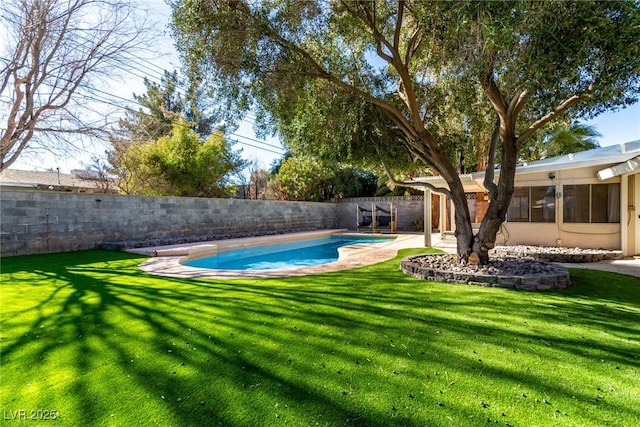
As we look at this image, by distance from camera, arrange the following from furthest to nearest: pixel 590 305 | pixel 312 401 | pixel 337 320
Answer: pixel 590 305
pixel 337 320
pixel 312 401

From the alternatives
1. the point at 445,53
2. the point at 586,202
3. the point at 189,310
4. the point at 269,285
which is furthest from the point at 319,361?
the point at 586,202

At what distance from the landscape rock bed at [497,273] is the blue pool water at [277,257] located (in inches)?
192

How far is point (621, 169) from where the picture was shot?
898 centimetres

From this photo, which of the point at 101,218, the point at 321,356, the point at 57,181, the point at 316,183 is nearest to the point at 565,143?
the point at 316,183

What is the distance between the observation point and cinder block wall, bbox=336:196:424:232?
23.1m

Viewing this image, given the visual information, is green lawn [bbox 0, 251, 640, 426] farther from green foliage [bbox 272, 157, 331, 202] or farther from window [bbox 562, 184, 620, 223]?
green foliage [bbox 272, 157, 331, 202]

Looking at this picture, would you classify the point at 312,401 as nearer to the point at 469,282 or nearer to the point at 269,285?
the point at 269,285

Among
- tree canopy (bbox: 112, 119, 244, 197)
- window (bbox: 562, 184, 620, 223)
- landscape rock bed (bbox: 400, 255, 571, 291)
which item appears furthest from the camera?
tree canopy (bbox: 112, 119, 244, 197)

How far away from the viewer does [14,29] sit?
890 cm

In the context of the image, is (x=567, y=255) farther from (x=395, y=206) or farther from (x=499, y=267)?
(x=395, y=206)

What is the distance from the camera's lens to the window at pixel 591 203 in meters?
10.1

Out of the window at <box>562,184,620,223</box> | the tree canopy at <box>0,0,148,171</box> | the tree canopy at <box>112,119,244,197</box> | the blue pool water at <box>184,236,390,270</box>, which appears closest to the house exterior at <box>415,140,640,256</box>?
the window at <box>562,184,620,223</box>

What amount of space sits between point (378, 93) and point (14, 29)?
10201mm

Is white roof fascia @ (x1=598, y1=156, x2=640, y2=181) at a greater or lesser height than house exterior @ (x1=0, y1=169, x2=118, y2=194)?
lesser
